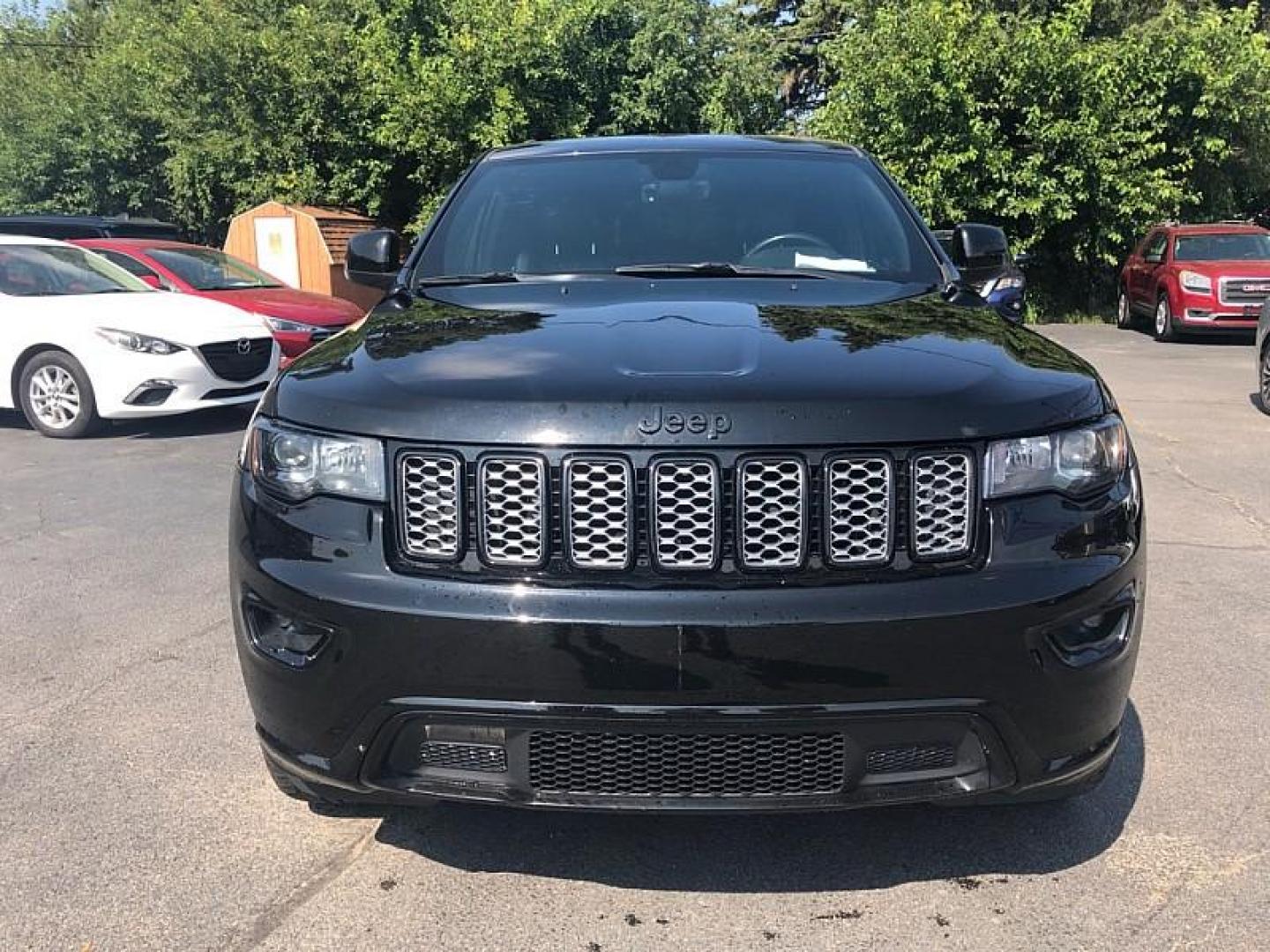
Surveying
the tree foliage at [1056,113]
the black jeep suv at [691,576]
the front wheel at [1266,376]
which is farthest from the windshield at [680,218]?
the tree foliage at [1056,113]

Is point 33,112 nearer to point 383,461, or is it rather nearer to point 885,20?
point 885,20

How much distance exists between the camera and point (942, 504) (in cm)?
225

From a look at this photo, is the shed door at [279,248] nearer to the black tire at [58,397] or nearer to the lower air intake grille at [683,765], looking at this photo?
the black tire at [58,397]

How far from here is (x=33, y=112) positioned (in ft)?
81.4

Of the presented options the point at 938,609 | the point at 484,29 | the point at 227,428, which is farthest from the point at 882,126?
the point at 938,609

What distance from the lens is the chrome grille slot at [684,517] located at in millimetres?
2201

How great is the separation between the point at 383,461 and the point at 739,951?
48.3 inches

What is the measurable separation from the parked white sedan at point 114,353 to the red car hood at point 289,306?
0.97 metres

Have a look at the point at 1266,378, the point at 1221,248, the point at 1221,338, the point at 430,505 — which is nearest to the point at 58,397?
the point at 430,505

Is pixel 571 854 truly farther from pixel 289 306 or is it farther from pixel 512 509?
pixel 289 306

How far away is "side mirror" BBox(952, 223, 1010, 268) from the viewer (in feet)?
12.6

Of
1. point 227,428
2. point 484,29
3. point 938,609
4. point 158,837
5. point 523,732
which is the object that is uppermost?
point 484,29

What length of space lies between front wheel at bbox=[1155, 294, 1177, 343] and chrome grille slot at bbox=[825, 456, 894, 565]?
15.5 m

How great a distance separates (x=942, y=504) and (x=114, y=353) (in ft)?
25.8
